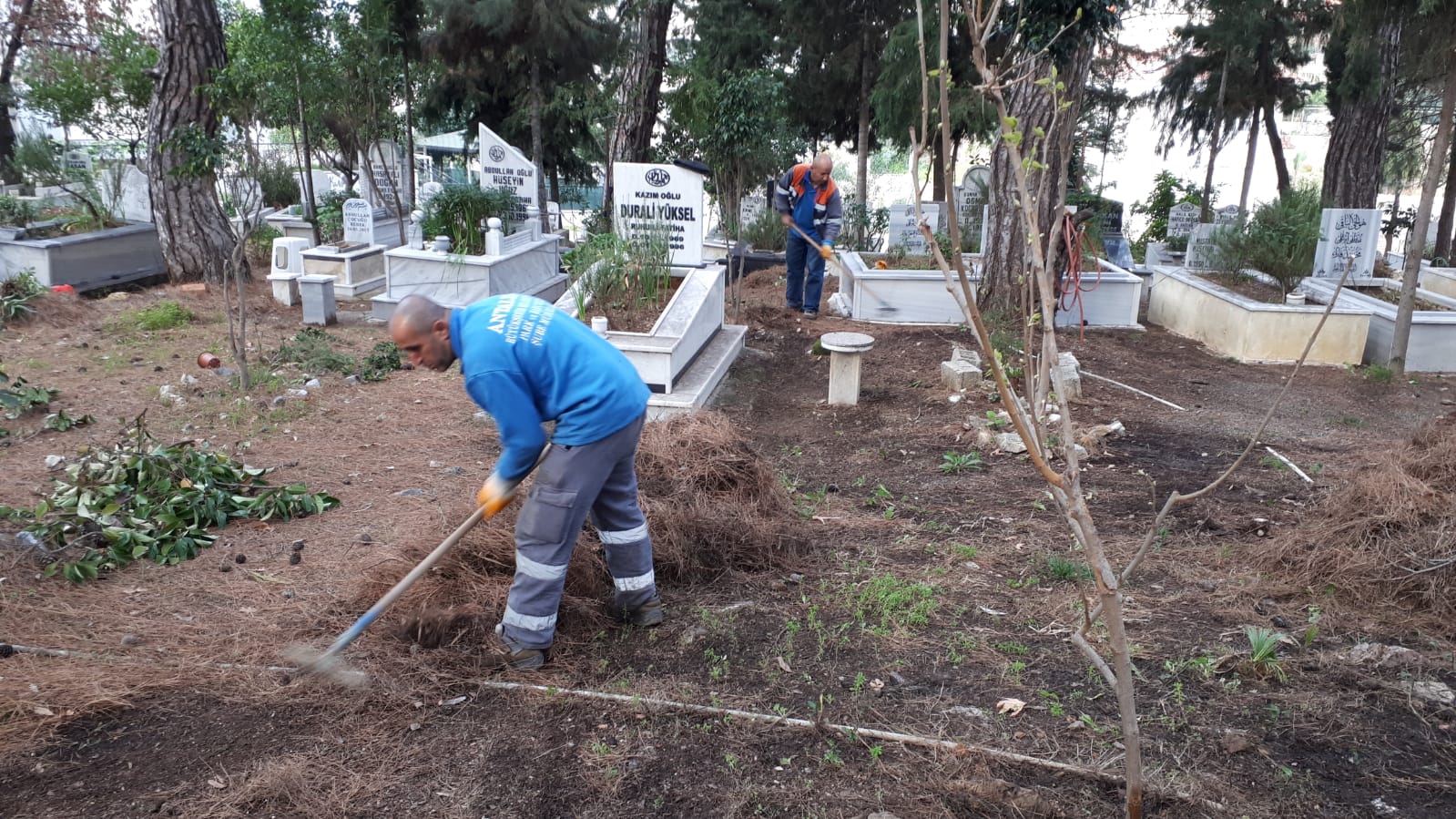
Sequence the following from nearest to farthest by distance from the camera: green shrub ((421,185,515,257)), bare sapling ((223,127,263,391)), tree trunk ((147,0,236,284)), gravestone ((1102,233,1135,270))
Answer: bare sapling ((223,127,263,391)), green shrub ((421,185,515,257)), tree trunk ((147,0,236,284)), gravestone ((1102,233,1135,270))

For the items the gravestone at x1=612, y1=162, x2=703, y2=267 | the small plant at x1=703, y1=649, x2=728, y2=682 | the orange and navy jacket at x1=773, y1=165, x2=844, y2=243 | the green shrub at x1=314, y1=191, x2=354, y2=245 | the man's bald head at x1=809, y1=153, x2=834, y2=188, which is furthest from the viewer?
the green shrub at x1=314, y1=191, x2=354, y2=245

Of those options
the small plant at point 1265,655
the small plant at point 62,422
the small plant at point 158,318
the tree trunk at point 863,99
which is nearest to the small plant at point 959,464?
the small plant at point 1265,655

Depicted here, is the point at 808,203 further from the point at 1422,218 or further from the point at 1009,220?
the point at 1422,218

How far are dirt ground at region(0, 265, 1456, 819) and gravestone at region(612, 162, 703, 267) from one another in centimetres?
443

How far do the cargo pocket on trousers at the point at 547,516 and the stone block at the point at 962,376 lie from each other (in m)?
5.14

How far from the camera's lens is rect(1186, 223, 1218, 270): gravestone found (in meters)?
12.1

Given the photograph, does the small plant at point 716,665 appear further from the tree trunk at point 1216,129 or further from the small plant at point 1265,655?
the tree trunk at point 1216,129

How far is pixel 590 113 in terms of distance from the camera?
66.4ft

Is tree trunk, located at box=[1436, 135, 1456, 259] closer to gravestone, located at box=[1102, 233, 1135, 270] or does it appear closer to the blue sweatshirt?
gravestone, located at box=[1102, 233, 1135, 270]

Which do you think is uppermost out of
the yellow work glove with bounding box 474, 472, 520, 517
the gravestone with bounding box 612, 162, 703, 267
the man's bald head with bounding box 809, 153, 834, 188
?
the man's bald head with bounding box 809, 153, 834, 188

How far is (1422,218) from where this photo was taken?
838 cm

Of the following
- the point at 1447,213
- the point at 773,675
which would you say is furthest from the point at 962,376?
the point at 1447,213

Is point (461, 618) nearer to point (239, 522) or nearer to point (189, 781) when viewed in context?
point (189, 781)

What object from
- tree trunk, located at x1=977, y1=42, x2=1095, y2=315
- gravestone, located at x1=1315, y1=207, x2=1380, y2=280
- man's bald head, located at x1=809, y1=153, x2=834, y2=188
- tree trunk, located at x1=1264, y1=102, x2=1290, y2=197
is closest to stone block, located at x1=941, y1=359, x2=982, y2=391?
tree trunk, located at x1=977, y1=42, x2=1095, y2=315
